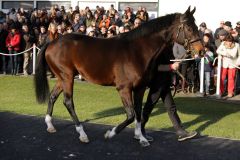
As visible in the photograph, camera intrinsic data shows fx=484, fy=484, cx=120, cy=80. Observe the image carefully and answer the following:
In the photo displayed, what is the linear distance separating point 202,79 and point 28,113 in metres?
5.24

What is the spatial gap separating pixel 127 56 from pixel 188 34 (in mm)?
987

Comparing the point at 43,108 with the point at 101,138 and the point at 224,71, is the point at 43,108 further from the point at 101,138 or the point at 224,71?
the point at 224,71

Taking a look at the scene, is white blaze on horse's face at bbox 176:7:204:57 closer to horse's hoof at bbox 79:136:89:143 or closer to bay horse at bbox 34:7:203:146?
bay horse at bbox 34:7:203:146

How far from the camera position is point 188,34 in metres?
7.34

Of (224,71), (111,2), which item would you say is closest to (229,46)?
(224,71)

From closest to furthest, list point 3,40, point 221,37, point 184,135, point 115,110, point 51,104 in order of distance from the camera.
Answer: point 184,135 → point 51,104 → point 115,110 → point 221,37 → point 3,40

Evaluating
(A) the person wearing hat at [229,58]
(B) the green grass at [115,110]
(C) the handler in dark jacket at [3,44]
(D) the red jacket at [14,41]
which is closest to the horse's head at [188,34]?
(B) the green grass at [115,110]

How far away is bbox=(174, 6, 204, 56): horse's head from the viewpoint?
7.32m

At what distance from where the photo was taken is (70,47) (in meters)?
7.97

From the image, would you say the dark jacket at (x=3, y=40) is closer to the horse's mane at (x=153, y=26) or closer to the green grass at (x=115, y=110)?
the green grass at (x=115, y=110)

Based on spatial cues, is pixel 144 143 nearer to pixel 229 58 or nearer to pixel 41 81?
pixel 41 81

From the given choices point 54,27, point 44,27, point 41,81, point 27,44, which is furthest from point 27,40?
point 41,81

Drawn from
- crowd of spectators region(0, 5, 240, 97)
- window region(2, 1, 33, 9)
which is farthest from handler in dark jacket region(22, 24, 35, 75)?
window region(2, 1, 33, 9)

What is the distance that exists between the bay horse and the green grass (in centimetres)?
146
